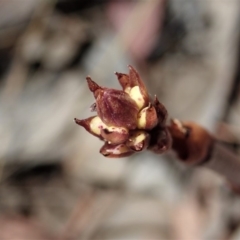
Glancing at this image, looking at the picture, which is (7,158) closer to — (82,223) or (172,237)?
(82,223)

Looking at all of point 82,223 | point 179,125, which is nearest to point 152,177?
point 82,223

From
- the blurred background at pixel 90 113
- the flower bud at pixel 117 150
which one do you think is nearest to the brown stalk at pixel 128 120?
the flower bud at pixel 117 150

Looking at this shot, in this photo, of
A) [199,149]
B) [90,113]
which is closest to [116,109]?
[199,149]

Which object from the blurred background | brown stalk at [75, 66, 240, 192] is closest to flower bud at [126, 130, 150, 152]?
brown stalk at [75, 66, 240, 192]

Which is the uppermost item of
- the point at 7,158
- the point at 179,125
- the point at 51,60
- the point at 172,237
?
the point at 179,125

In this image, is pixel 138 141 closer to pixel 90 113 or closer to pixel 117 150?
pixel 117 150

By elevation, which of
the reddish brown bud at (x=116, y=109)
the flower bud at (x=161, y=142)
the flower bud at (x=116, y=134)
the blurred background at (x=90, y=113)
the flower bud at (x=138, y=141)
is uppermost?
the reddish brown bud at (x=116, y=109)

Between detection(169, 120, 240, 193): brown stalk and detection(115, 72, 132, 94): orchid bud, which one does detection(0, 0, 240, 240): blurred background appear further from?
detection(115, 72, 132, 94): orchid bud

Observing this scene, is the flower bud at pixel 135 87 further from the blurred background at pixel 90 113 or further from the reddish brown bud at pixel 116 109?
the blurred background at pixel 90 113
